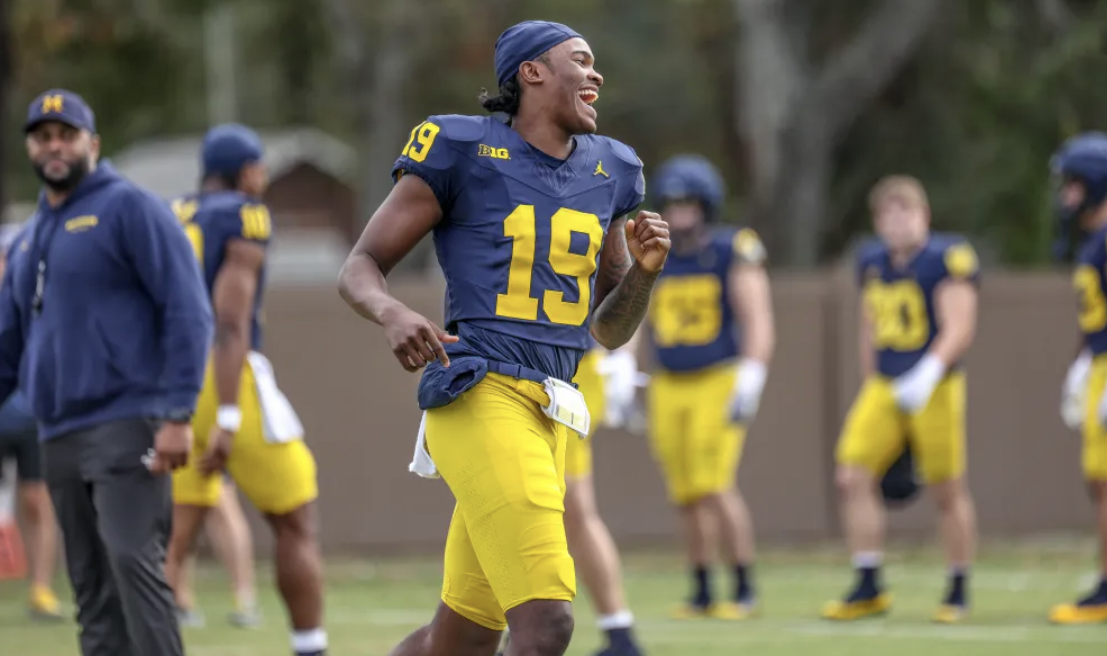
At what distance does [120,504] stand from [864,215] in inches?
856

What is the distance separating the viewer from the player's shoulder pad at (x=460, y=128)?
556 centimetres

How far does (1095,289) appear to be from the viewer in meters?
10.1

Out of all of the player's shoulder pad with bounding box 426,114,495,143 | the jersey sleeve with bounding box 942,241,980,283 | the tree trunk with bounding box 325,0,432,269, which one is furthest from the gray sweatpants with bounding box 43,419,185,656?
the tree trunk with bounding box 325,0,432,269

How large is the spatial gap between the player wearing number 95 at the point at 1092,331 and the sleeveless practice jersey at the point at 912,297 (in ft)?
2.06

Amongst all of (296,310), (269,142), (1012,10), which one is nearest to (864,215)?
(1012,10)

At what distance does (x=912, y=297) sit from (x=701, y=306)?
115 cm

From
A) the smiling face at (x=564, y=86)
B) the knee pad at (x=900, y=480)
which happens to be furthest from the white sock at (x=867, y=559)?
the smiling face at (x=564, y=86)

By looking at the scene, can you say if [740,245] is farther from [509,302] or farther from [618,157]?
[509,302]

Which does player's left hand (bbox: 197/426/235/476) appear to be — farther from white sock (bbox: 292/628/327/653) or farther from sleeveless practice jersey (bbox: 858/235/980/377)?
sleeveless practice jersey (bbox: 858/235/980/377)

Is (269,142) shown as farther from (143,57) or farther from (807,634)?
(807,634)

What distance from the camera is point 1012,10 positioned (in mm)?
24750

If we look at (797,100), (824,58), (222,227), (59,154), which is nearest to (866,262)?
(222,227)

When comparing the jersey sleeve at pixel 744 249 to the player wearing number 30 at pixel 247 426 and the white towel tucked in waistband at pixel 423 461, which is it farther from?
the white towel tucked in waistband at pixel 423 461

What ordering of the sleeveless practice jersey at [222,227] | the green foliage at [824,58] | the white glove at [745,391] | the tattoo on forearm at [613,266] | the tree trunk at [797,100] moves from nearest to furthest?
1. the tattoo on forearm at [613,266]
2. the sleeveless practice jersey at [222,227]
3. the white glove at [745,391]
4. the green foliage at [824,58]
5. the tree trunk at [797,100]
